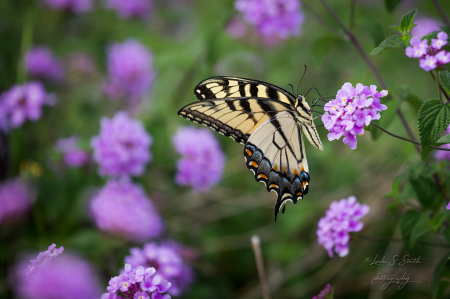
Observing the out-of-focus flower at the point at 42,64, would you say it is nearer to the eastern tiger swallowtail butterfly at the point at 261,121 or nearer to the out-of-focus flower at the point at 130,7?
the out-of-focus flower at the point at 130,7

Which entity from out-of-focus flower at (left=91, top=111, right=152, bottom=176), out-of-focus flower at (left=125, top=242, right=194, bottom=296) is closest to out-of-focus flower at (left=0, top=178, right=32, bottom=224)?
out-of-focus flower at (left=91, top=111, right=152, bottom=176)

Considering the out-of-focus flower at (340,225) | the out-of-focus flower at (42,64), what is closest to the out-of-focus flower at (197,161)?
the out-of-focus flower at (340,225)

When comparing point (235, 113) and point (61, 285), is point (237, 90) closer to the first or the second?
point (235, 113)

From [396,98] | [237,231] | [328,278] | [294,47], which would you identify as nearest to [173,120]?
[237,231]

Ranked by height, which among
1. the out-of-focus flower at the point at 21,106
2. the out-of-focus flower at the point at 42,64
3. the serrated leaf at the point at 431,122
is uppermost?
the out-of-focus flower at the point at 42,64

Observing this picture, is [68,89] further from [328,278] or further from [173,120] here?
[328,278]

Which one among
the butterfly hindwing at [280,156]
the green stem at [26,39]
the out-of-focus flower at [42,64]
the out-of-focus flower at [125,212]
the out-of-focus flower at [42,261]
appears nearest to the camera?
the out-of-focus flower at [42,261]

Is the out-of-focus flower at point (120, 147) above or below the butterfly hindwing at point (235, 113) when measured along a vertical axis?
above
